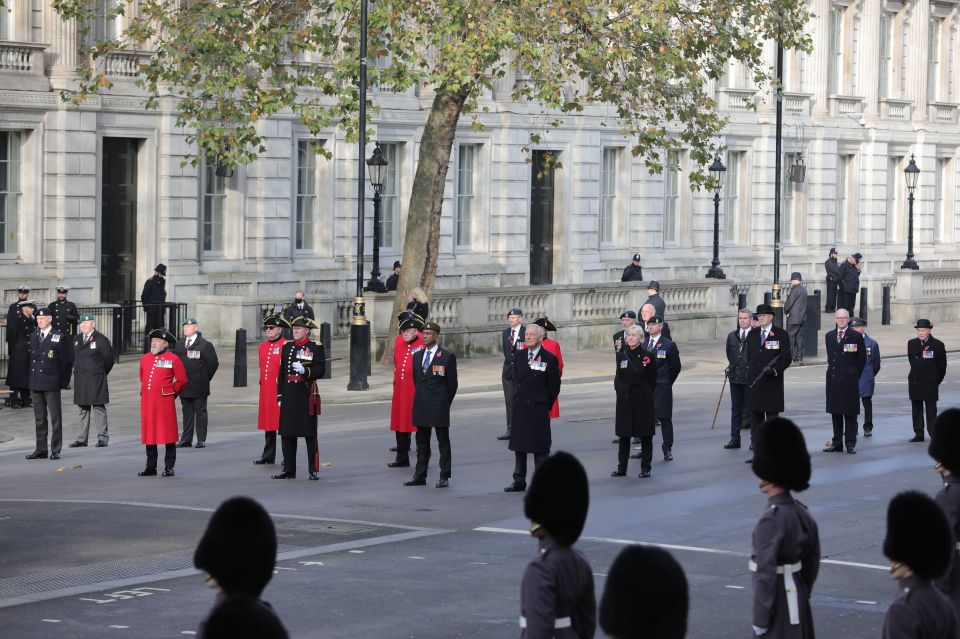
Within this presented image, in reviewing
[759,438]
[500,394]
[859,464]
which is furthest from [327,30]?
[759,438]

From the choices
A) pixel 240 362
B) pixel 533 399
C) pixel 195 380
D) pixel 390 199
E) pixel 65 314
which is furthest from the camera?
pixel 390 199

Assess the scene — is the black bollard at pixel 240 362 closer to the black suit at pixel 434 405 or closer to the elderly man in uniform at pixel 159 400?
the elderly man in uniform at pixel 159 400

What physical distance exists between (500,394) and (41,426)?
33.5 ft

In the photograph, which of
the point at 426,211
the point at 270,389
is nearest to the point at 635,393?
the point at 270,389

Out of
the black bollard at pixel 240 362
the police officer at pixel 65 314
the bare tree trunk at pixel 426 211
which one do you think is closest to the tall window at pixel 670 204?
the bare tree trunk at pixel 426 211

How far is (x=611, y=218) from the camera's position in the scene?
50.2 m

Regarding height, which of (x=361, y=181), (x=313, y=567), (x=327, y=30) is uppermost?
(x=327, y=30)

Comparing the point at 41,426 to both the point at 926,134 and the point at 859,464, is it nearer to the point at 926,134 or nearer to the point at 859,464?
the point at 859,464

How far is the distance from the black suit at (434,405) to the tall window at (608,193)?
1209 inches

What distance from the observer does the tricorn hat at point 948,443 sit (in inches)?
420

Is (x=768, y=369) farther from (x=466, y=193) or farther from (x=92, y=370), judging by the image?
(x=466, y=193)

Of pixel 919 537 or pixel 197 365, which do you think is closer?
pixel 919 537

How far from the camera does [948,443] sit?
1071cm

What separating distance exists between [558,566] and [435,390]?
11.2 metres
